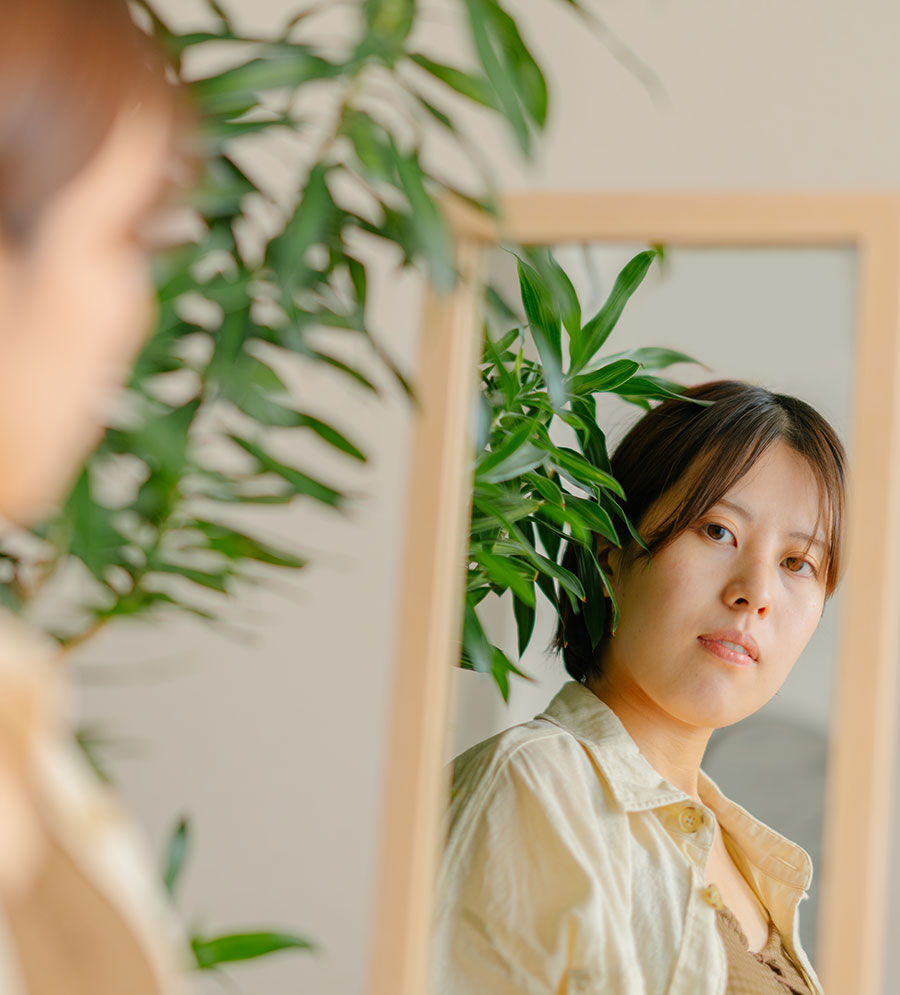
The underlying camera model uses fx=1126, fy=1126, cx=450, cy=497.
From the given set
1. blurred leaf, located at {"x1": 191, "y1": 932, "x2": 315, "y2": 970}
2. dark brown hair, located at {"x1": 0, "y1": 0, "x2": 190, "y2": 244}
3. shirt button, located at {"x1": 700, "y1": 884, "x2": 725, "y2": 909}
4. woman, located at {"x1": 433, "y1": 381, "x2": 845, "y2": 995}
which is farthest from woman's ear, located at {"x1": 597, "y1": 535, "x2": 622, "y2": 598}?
dark brown hair, located at {"x1": 0, "y1": 0, "x2": 190, "y2": 244}

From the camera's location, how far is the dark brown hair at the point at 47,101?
1.69ft

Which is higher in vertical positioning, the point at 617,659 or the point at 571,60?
the point at 571,60

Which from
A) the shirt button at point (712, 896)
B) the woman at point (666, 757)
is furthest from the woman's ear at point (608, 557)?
the shirt button at point (712, 896)

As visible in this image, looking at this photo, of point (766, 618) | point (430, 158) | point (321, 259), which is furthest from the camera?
point (430, 158)

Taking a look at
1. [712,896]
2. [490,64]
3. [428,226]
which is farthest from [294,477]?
[712,896]

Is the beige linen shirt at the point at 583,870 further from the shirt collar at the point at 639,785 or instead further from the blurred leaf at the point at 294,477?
the blurred leaf at the point at 294,477

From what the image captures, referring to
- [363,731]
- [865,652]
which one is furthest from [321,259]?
[865,652]

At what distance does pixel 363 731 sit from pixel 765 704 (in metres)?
0.41

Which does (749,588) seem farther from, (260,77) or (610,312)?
(260,77)

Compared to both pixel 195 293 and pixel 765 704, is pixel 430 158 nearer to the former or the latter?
pixel 195 293

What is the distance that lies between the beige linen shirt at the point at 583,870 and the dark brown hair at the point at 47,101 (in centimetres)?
47

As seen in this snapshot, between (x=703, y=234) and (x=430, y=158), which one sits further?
(x=430, y=158)

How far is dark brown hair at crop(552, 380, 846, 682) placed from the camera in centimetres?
78

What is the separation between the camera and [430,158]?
1.09 m
